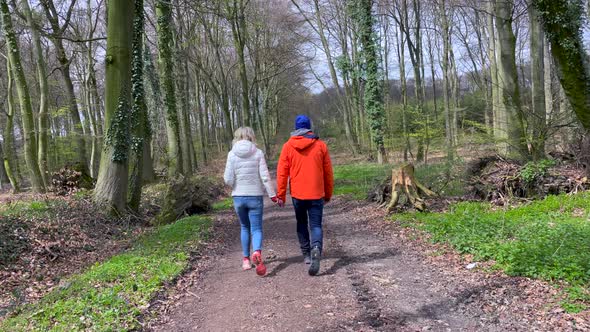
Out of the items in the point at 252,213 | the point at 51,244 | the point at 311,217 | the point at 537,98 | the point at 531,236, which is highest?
the point at 537,98

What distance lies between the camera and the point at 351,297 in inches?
180

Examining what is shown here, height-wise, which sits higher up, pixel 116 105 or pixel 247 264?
pixel 116 105

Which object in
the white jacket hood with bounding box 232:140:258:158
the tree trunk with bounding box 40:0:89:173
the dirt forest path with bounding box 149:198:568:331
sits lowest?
the dirt forest path with bounding box 149:198:568:331

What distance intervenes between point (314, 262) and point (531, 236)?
304 cm

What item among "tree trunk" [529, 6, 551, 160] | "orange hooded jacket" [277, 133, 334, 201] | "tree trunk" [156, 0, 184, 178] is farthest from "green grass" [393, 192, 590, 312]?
"tree trunk" [156, 0, 184, 178]

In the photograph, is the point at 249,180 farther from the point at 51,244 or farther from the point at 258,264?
the point at 51,244

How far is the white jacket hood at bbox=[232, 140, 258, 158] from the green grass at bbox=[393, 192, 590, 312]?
10.5ft

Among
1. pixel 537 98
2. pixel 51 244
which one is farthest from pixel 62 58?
pixel 537 98

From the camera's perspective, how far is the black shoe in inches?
212

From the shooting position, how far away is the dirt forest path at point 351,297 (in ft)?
12.9

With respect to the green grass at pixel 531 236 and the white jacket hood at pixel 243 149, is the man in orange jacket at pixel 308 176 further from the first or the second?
the green grass at pixel 531 236

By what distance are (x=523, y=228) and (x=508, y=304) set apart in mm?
2533

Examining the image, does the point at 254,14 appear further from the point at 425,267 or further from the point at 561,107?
the point at 425,267

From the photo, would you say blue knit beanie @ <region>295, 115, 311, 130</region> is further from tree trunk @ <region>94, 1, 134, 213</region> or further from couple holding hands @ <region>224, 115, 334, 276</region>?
tree trunk @ <region>94, 1, 134, 213</region>
